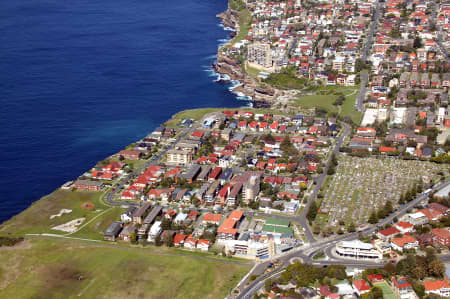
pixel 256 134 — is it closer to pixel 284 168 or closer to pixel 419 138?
pixel 284 168

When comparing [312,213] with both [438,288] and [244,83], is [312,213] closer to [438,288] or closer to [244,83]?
[438,288]

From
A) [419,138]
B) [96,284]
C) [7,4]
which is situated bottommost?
[96,284]

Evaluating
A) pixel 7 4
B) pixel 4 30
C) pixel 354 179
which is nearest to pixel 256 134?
pixel 354 179

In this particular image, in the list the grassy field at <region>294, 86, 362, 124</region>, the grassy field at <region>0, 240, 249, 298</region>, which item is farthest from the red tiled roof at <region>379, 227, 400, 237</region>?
the grassy field at <region>294, 86, 362, 124</region>

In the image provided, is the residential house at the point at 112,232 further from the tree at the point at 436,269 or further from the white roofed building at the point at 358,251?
the tree at the point at 436,269

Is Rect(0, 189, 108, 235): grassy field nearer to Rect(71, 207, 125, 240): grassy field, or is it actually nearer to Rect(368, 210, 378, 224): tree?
Rect(71, 207, 125, 240): grassy field

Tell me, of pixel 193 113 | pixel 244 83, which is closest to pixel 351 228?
pixel 193 113
